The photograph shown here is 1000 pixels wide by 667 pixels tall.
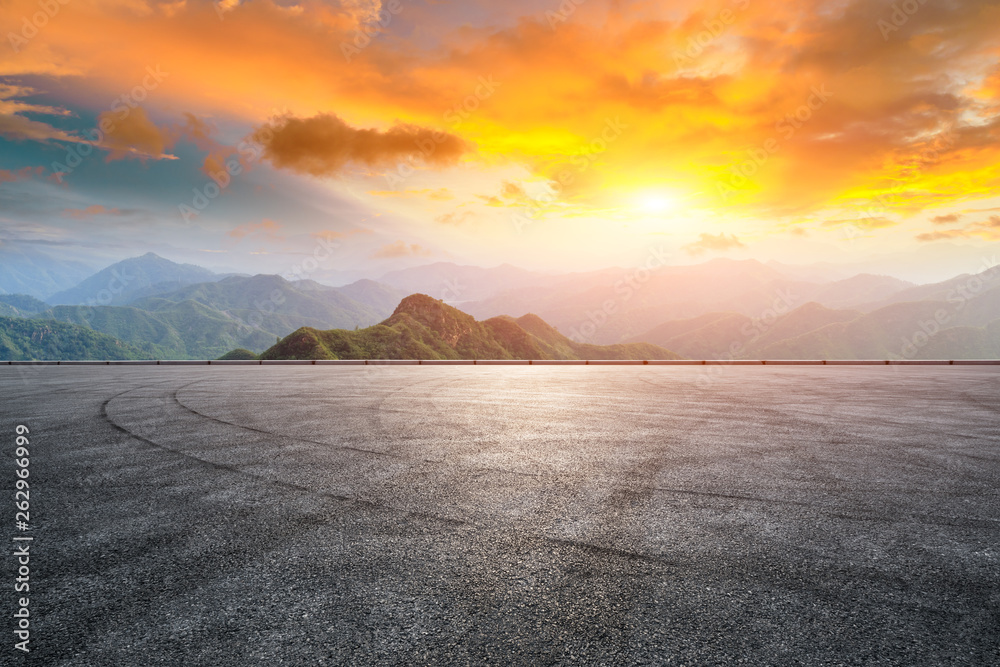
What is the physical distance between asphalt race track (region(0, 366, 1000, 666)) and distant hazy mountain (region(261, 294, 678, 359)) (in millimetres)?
94461

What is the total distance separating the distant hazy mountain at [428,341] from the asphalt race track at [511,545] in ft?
310

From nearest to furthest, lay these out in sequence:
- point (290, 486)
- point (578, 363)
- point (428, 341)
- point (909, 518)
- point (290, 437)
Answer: point (909, 518) < point (290, 486) < point (290, 437) < point (578, 363) < point (428, 341)

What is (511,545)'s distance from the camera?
13.7 ft

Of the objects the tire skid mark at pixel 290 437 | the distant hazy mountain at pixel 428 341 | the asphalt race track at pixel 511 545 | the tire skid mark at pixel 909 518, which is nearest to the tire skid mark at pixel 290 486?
the asphalt race track at pixel 511 545

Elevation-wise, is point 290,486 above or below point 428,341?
below

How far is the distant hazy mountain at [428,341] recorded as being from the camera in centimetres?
10519

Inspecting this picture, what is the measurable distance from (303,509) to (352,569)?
1.64 meters

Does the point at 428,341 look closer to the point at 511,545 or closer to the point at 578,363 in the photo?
the point at 578,363

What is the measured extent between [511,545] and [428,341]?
438 feet

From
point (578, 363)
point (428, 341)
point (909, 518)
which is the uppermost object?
point (428, 341)

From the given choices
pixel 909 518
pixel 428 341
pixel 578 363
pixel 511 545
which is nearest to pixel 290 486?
pixel 511 545

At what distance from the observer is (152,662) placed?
2.72m

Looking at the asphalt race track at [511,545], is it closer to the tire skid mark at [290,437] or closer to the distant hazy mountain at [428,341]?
the tire skid mark at [290,437]

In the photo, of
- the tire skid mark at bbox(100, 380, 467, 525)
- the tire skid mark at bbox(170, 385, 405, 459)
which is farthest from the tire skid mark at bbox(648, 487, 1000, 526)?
the tire skid mark at bbox(170, 385, 405, 459)
